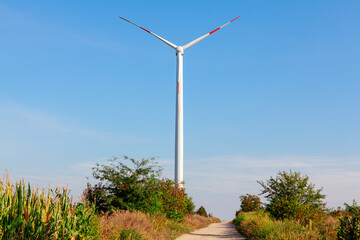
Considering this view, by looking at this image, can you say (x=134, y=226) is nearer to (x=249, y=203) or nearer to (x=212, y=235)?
(x=212, y=235)

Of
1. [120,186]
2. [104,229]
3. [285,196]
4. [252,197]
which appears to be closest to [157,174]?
[120,186]

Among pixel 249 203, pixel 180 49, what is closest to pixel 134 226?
pixel 180 49

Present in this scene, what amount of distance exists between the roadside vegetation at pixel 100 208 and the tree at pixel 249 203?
1223 inches

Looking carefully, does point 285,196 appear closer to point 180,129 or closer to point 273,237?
point 273,237

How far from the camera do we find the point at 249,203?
201 feet

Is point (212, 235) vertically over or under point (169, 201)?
under

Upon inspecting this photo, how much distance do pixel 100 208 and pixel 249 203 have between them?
1669 inches

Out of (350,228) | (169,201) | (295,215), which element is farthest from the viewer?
(169,201)

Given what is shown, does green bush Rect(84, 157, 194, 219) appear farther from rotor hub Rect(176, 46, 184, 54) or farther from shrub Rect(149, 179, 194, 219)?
rotor hub Rect(176, 46, 184, 54)

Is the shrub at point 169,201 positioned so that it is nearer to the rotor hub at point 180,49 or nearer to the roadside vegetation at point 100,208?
the roadside vegetation at point 100,208

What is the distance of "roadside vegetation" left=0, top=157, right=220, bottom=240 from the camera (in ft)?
32.3

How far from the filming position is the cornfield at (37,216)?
9.67 meters

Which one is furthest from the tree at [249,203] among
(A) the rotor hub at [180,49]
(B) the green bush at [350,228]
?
(B) the green bush at [350,228]

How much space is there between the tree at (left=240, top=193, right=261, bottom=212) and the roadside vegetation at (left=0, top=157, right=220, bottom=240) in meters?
31.1
